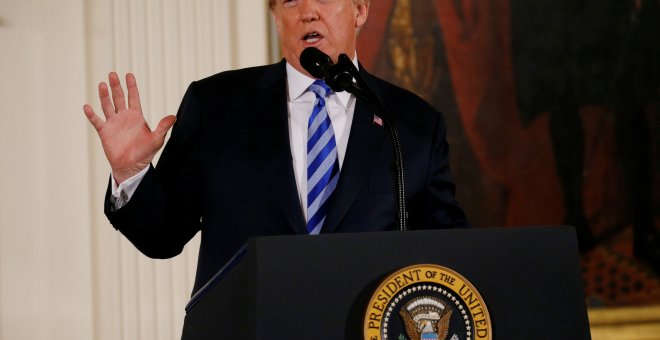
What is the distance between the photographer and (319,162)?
7.54 ft

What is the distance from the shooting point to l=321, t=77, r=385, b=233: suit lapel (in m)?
2.19

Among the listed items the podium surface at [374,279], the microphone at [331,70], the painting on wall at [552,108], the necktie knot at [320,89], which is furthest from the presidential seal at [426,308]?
the painting on wall at [552,108]

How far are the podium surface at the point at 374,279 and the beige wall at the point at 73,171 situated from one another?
2147 mm

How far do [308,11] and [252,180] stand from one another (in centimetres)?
50

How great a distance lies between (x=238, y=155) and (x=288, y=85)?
0.30 m

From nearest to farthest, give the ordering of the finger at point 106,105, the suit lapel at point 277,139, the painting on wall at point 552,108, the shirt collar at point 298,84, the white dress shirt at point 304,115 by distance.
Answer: the finger at point 106,105
the suit lapel at point 277,139
the white dress shirt at point 304,115
the shirt collar at point 298,84
the painting on wall at point 552,108

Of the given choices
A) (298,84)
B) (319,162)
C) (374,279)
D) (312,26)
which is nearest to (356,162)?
(319,162)

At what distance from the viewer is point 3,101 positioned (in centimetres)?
350

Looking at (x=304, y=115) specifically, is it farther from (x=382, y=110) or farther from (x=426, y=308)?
(x=426, y=308)

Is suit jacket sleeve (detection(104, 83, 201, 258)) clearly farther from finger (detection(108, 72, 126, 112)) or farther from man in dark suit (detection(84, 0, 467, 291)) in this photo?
finger (detection(108, 72, 126, 112))

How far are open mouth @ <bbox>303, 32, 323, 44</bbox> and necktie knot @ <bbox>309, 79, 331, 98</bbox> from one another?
0.13 metres

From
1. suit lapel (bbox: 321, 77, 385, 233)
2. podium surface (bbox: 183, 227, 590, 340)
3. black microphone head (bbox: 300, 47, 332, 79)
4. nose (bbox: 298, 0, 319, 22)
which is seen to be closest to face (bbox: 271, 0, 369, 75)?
nose (bbox: 298, 0, 319, 22)

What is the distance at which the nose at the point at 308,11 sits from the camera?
8.10 ft

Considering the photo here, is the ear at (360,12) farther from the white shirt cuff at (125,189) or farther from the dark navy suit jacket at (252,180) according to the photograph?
the white shirt cuff at (125,189)
